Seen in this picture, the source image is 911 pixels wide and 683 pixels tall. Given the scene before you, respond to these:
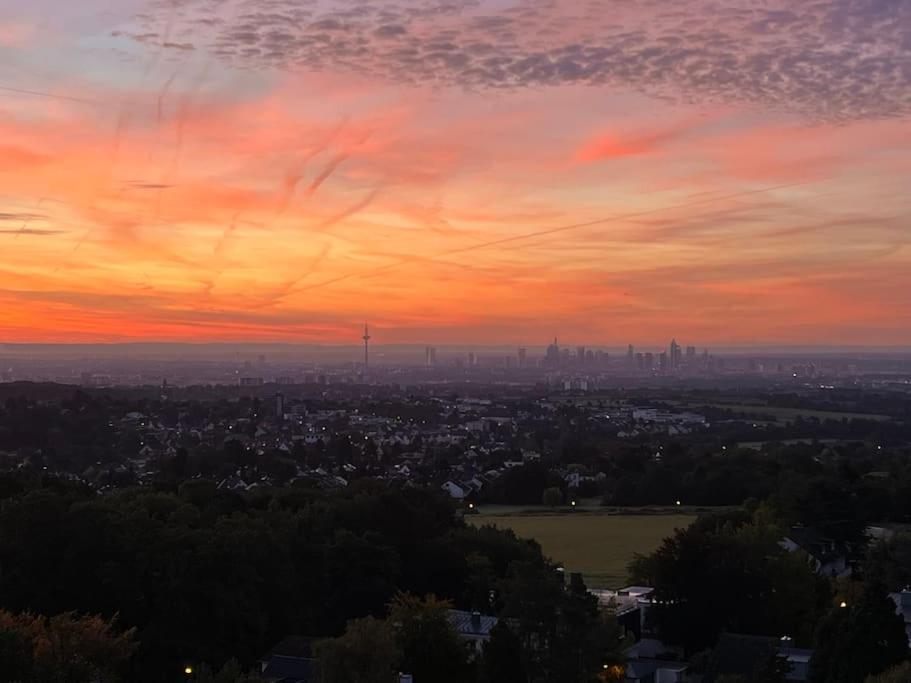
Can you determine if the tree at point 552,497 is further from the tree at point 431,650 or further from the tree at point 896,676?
the tree at point 896,676

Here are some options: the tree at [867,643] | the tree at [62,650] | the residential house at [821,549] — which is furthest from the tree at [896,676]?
the residential house at [821,549]

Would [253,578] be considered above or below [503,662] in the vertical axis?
above

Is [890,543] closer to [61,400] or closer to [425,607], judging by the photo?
[425,607]

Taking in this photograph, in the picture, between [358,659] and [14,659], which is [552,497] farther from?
[14,659]

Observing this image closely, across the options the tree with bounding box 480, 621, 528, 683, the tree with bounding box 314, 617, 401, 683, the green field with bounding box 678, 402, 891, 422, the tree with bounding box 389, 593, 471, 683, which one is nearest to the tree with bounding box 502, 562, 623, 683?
the tree with bounding box 480, 621, 528, 683

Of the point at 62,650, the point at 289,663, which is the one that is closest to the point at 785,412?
the point at 289,663

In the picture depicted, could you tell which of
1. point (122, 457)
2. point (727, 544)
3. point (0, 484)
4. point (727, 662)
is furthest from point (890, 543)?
point (122, 457)

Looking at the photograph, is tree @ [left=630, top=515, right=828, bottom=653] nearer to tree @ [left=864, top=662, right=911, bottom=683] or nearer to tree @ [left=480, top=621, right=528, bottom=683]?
tree @ [left=480, top=621, right=528, bottom=683]
